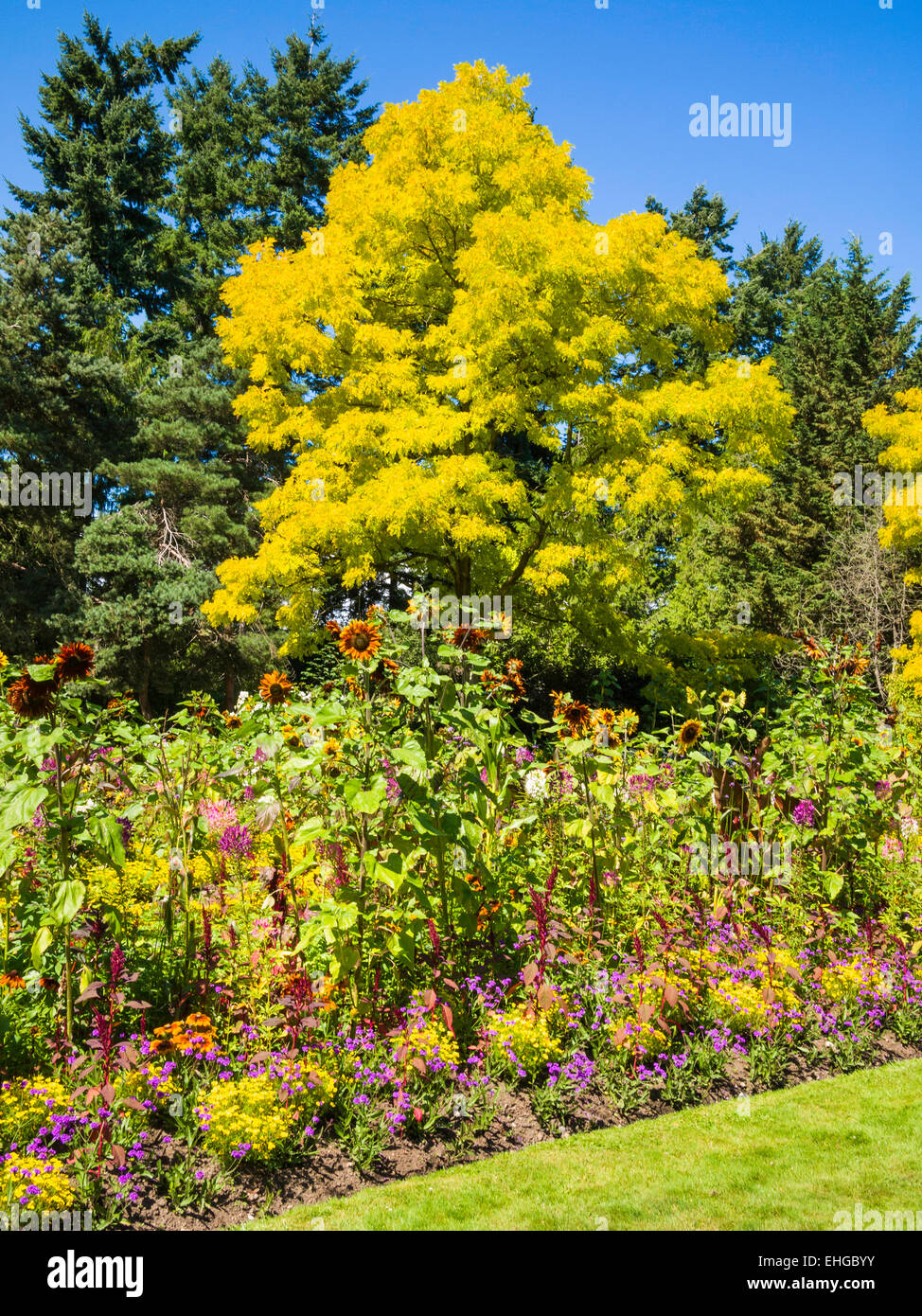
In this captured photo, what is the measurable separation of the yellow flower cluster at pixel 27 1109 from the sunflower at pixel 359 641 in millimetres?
1678

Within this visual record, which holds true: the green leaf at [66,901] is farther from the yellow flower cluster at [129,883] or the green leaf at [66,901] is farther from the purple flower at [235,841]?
the purple flower at [235,841]

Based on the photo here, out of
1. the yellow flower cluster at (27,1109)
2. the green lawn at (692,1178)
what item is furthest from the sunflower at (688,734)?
the yellow flower cluster at (27,1109)

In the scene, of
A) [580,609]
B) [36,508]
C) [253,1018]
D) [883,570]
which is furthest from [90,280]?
[253,1018]

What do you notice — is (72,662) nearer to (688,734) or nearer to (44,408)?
(688,734)

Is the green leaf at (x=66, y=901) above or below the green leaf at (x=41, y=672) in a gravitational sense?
below

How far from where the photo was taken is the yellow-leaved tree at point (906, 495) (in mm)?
13172

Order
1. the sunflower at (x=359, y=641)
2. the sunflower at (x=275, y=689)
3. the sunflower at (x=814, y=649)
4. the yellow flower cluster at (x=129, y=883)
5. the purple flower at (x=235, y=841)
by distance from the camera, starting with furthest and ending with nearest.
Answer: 1. the sunflower at (x=814, y=649)
2. the purple flower at (x=235, y=841)
3. the yellow flower cluster at (x=129, y=883)
4. the sunflower at (x=275, y=689)
5. the sunflower at (x=359, y=641)

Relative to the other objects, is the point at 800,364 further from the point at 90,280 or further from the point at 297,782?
the point at 297,782

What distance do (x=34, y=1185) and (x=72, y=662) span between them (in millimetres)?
1509

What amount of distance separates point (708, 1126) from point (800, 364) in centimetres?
2672

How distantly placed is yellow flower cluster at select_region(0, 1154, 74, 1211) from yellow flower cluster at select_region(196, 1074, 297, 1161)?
404mm

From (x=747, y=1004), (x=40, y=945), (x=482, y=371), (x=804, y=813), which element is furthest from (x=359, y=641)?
(x=482, y=371)

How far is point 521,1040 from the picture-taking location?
3.24 meters

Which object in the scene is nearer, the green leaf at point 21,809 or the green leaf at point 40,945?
the green leaf at point 21,809
